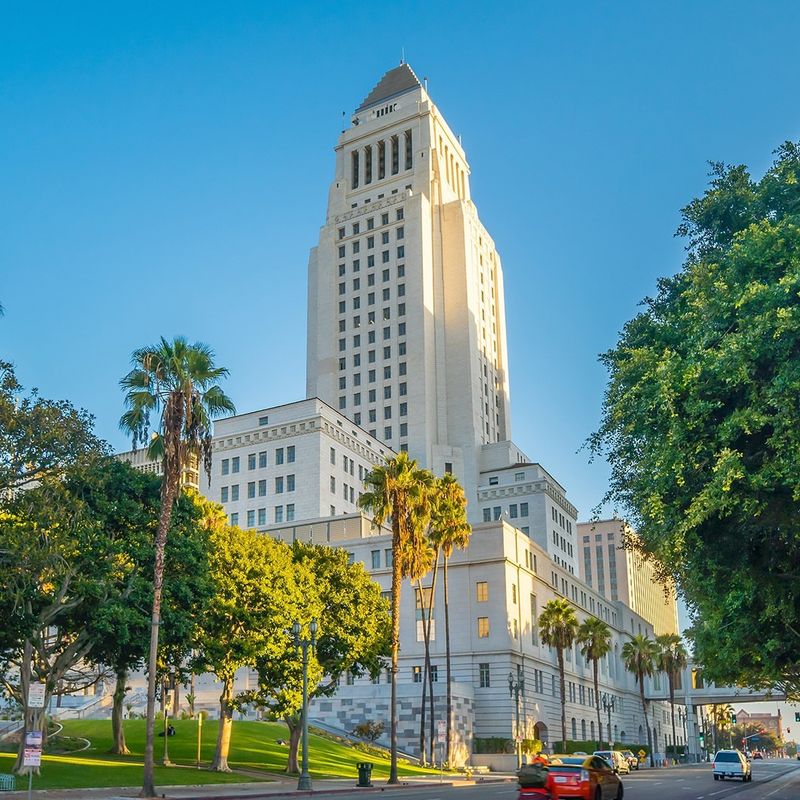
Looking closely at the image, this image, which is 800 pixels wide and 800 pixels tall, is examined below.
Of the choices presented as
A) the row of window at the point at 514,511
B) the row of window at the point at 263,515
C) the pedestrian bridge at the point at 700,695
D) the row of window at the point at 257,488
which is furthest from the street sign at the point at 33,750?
the pedestrian bridge at the point at 700,695

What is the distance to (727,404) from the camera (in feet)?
72.0

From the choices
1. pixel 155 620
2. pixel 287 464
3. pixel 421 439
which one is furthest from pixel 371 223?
pixel 155 620

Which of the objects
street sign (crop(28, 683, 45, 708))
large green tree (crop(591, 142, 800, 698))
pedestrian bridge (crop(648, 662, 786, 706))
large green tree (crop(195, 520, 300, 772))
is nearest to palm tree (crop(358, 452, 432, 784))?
large green tree (crop(195, 520, 300, 772))

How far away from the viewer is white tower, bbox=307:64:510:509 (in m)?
118

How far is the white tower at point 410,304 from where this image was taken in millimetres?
117688

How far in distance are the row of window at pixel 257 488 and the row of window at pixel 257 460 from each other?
1574mm

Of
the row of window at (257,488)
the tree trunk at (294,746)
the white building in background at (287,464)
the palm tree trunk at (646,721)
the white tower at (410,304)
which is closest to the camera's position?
the tree trunk at (294,746)

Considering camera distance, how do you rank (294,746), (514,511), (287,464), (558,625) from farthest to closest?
(514,511) → (287,464) → (558,625) → (294,746)

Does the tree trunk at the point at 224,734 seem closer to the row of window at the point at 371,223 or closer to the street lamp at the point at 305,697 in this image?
the street lamp at the point at 305,697

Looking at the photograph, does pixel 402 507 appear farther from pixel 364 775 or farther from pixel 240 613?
pixel 364 775

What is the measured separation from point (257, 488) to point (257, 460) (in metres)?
3.08

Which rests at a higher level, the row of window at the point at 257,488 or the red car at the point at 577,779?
the row of window at the point at 257,488

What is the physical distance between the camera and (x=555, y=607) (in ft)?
242

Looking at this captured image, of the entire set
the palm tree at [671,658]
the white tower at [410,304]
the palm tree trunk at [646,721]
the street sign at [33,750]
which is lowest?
the palm tree trunk at [646,721]
